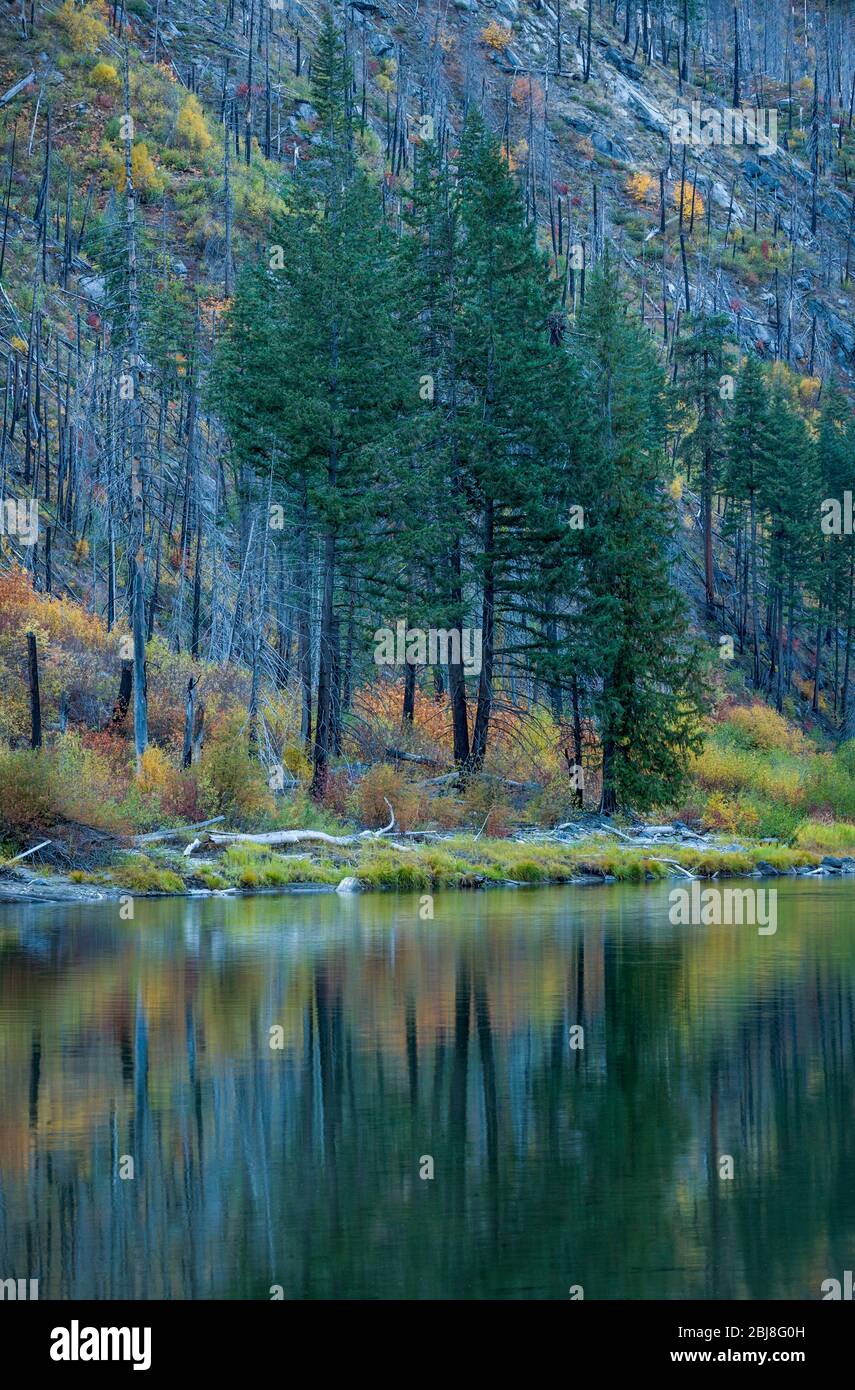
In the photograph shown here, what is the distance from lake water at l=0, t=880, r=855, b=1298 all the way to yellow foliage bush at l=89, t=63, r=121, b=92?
69.7 metres

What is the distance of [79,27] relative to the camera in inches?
3204

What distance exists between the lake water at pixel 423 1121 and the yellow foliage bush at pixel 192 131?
6850 cm

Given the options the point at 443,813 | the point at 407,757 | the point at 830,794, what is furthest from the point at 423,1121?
the point at 830,794

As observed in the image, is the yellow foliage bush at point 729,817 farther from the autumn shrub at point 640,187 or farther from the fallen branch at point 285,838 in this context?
the autumn shrub at point 640,187

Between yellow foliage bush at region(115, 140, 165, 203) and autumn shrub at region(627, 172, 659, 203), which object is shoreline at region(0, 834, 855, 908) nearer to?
yellow foliage bush at region(115, 140, 165, 203)

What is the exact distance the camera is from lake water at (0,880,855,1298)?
8.10m

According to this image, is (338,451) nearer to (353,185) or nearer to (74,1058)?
(353,185)

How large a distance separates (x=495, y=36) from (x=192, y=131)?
2082 inches

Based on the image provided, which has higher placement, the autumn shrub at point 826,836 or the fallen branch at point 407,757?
the fallen branch at point 407,757

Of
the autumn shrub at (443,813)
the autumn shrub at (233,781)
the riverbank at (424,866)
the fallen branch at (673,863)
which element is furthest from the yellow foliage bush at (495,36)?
the autumn shrub at (233,781)

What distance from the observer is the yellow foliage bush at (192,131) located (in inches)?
3196

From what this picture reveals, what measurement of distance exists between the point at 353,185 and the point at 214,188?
38.5 meters

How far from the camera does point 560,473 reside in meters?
42.2

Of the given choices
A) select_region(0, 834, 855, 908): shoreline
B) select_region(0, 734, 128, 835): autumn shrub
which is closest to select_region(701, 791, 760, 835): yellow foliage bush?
select_region(0, 834, 855, 908): shoreline
